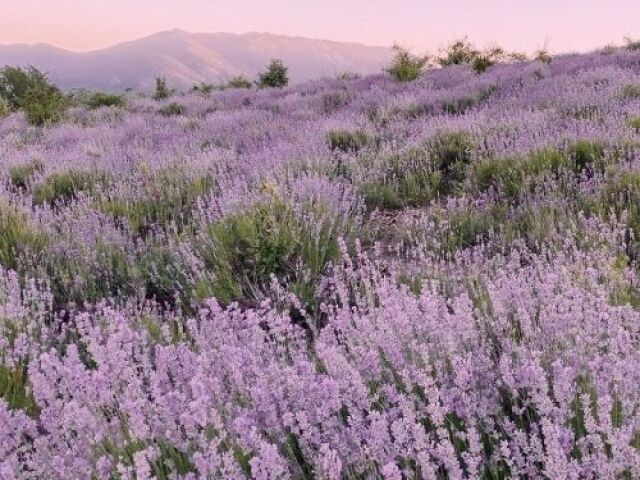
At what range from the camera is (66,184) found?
23.0 feet

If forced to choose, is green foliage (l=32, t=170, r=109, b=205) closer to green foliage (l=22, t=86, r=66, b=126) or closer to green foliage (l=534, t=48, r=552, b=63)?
green foliage (l=22, t=86, r=66, b=126)

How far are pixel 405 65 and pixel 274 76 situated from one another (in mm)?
7008

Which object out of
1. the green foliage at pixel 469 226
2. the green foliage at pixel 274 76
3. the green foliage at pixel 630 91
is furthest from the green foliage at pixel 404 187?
the green foliage at pixel 274 76

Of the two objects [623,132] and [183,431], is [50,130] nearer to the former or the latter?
[623,132]

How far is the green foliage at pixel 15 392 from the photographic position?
2.60 metres

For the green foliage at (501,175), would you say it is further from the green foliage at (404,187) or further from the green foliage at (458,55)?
the green foliage at (458,55)

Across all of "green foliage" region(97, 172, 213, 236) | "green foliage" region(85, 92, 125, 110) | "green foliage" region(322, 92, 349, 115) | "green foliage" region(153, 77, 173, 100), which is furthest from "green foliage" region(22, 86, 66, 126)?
"green foliage" region(97, 172, 213, 236)

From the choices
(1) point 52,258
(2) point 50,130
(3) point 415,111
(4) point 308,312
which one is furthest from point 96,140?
(4) point 308,312

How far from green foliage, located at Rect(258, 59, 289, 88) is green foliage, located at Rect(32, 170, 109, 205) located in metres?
14.8

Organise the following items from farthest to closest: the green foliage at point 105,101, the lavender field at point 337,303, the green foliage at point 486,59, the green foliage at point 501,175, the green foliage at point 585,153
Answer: the green foliage at point 105,101, the green foliage at point 486,59, the green foliage at point 585,153, the green foliage at point 501,175, the lavender field at point 337,303

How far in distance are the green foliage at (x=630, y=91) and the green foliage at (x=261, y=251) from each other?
598 cm

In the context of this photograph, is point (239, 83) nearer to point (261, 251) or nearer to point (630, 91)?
point (630, 91)

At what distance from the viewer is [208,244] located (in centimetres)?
428

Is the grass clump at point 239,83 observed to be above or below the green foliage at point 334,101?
above
